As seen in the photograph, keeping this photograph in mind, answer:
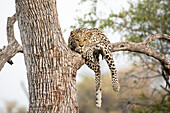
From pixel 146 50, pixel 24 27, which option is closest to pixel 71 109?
pixel 24 27

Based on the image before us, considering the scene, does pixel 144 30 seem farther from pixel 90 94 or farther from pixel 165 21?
pixel 90 94

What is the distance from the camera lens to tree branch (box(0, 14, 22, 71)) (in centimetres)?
333

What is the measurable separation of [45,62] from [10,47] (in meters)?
0.81

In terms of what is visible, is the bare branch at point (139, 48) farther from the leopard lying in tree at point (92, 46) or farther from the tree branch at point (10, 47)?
the tree branch at point (10, 47)

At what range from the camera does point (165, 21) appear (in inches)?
258

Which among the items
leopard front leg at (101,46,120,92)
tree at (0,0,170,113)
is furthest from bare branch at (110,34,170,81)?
tree at (0,0,170,113)

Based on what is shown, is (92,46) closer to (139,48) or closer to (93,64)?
(93,64)

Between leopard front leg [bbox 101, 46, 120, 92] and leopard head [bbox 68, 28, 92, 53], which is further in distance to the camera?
leopard front leg [bbox 101, 46, 120, 92]

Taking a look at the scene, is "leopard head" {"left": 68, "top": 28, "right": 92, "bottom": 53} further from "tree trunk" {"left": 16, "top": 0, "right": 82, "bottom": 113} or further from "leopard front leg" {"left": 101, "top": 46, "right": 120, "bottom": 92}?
"tree trunk" {"left": 16, "top": 0, "right": 82, "bottom": 113}

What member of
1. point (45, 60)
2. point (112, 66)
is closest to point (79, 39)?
point (112, 66)

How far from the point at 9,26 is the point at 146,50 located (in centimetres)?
211

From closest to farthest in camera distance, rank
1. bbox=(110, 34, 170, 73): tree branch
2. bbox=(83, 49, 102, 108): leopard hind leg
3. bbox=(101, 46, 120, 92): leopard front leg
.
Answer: bbox=(83, 49, 102, 108): leopard hind leg, bbox=(101, 46, 120, 92): leopard front leg, bbox=(110, 34, 170, 73): tree branch

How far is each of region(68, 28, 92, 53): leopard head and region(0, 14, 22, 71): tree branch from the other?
0.71 m

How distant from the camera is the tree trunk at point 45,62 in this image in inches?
112
